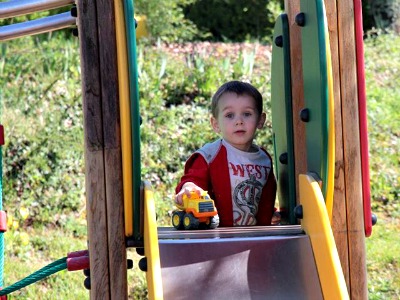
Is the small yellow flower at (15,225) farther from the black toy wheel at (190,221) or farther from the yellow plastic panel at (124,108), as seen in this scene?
the yellow plastic panel at (124,108)

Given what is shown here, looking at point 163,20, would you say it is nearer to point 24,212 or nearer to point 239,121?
point 24,212

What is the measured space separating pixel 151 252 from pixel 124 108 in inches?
21.5

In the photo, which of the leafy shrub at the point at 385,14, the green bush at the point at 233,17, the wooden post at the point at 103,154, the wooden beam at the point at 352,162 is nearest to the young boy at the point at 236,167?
the wooden beam at the point at 352,162

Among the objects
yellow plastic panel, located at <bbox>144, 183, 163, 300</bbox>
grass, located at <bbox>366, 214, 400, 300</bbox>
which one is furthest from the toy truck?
grass, located at <bbox>366, 214, 400, 300</bbox>

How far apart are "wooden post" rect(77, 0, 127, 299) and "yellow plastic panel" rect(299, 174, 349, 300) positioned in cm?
72

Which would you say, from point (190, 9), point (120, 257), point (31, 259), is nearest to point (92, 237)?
point (120, 257)

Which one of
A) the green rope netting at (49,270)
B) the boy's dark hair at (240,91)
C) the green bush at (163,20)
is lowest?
the green rope netting at (49,270)

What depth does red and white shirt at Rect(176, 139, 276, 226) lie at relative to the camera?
3.86 metres

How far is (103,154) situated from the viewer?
129 inches

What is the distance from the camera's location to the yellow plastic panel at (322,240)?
3.09 metres

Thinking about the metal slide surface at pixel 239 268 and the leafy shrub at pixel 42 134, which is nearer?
the metal slide surface at pixel 239 268

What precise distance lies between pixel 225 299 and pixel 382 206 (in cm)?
431

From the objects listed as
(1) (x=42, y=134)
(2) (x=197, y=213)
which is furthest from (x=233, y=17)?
(2) (x=197, y=213)

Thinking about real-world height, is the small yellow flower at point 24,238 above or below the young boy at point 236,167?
below
